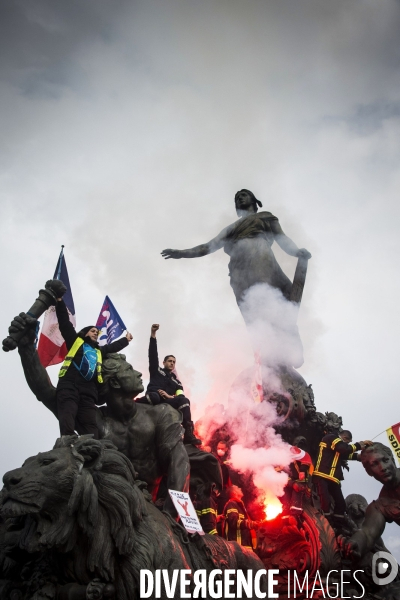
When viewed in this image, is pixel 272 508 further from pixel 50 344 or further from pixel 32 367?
pixel 50 344

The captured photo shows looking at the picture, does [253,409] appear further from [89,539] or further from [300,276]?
[89,539]

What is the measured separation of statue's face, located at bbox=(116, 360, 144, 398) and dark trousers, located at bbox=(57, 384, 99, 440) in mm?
351

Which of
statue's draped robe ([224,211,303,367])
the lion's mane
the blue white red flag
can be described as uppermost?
statue's draped robe ([224,211,303,367])

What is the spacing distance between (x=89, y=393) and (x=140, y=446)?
2.87 feet

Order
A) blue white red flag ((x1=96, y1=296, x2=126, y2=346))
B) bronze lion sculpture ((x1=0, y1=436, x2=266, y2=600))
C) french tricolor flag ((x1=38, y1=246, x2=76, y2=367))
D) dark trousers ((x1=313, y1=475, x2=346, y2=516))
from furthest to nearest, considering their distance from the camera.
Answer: blue white red flag ((x1=96, y1=296, x2=126, y2=346)), french tricolor flag ((x1=38, y1=246, x2=76, y2=367)), dark trousers ((x1=313, y1=475, x2=346, y2=516)), bronze lion sculpture ((x1=0, y1=436, x2=266, y2=600))

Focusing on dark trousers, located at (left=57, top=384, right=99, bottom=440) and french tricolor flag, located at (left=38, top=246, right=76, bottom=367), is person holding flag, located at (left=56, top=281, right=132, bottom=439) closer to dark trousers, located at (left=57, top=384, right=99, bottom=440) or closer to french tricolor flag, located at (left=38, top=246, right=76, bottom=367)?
dark trousers, located at (left=57, top=384, right=99, bottom=440)

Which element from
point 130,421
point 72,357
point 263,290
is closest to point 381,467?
point 130,421

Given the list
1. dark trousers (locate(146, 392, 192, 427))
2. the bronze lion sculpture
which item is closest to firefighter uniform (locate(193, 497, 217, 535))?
dark trousers (locate(146, 392, 192, 427))

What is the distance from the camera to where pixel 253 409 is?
9727 millimetres

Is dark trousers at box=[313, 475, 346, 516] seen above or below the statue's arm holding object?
below

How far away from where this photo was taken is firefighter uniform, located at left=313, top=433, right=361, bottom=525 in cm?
901

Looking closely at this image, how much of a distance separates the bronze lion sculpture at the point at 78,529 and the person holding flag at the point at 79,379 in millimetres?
1371

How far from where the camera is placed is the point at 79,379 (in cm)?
700

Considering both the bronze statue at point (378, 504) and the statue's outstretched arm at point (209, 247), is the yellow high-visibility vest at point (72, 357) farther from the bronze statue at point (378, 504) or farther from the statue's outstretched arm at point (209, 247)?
the statue's outstretched arm at point (209, 247)
